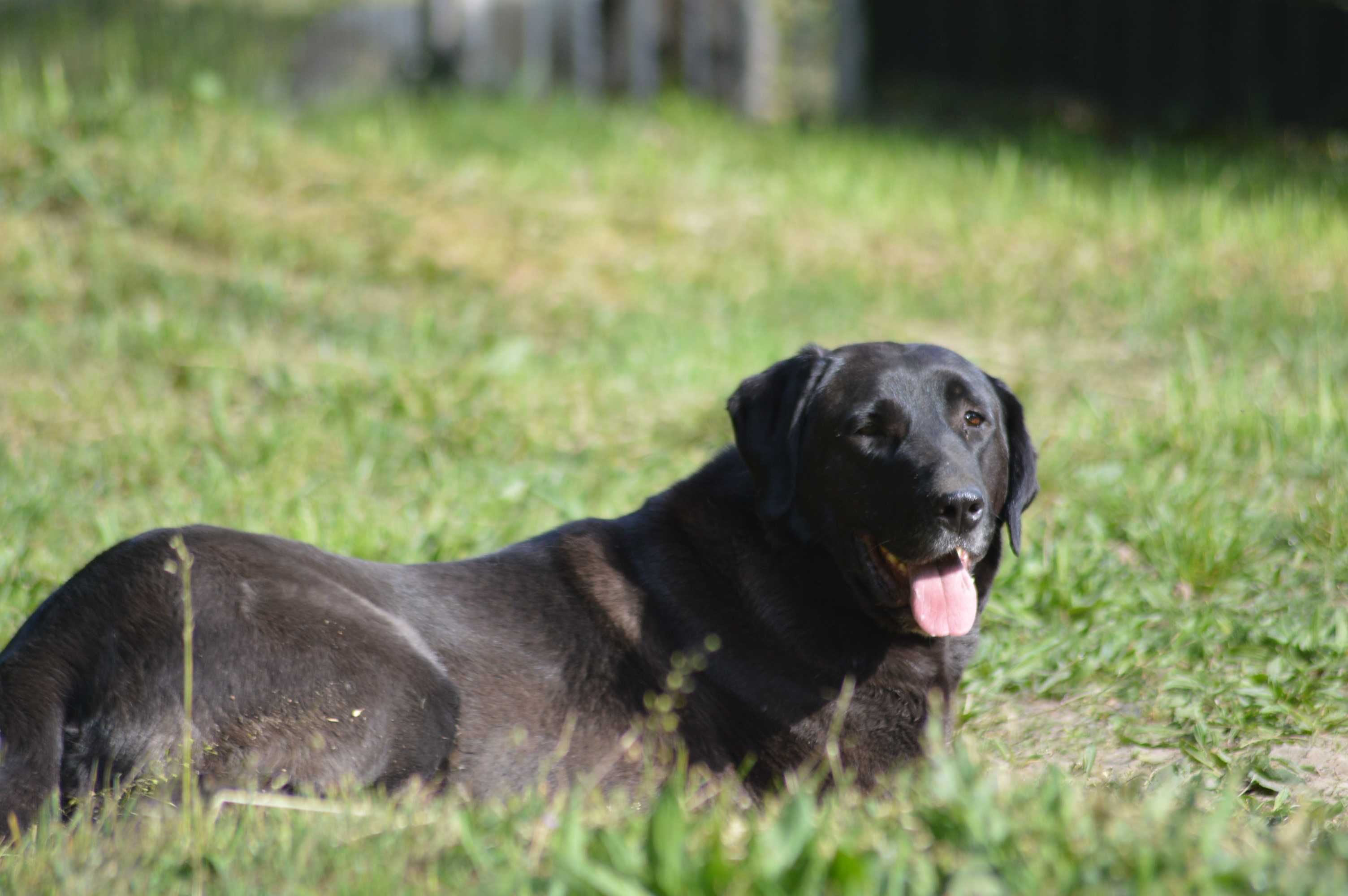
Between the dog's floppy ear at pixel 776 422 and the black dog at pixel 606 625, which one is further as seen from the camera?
the dog's floppy ear at pixel 776 422

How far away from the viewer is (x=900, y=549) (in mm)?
3270

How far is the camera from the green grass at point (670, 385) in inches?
93.7

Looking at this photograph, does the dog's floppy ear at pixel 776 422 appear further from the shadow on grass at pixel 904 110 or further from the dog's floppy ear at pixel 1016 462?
the shadow on grass at pixel 904 110

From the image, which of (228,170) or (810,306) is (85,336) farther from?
(810,306)

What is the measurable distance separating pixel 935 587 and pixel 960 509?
251 mm

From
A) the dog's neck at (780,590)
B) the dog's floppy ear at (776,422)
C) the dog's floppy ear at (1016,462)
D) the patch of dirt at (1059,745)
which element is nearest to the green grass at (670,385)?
the patch of dirt at (1059,745)

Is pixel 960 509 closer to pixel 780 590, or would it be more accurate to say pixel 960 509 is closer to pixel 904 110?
pixel 780 590

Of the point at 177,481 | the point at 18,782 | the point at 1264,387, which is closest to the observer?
the point at 18,782

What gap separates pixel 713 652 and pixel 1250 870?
62.5 inches

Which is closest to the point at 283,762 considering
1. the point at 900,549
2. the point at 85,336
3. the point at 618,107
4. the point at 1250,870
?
the point at 900,549

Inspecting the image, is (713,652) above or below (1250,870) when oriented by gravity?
below

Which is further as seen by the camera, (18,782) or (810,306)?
(810,306)

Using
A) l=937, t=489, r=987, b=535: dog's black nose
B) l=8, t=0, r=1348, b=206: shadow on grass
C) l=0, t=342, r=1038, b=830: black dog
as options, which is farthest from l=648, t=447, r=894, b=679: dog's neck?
l=8, t=0, r=1348, b=206: shadow on grass

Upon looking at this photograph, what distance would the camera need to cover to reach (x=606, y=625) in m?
3.43
